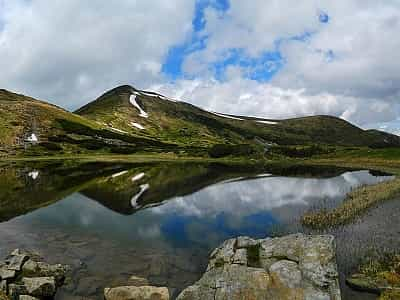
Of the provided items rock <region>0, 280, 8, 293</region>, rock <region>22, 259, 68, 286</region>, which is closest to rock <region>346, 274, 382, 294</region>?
rock <region>22, 259, 68, 286</region>

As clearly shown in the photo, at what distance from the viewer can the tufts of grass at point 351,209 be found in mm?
36406

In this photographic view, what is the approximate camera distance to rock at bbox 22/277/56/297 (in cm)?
2055

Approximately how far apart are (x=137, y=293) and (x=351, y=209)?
1113 inches

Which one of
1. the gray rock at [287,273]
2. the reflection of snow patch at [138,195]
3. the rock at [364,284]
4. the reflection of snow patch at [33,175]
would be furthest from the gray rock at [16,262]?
the reflection of snow patch at [33,175]

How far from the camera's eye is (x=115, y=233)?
37.2 meters

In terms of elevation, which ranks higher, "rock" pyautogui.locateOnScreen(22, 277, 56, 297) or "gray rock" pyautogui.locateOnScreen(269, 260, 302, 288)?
"gray rock" pyautogui.locateOnScreen(269, 260, 302, 288)

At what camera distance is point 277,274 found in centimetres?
1839

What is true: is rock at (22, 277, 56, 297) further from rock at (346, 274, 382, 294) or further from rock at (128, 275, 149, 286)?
rock at (346, 274, 382, 294)

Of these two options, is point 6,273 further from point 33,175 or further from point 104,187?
point 33,175

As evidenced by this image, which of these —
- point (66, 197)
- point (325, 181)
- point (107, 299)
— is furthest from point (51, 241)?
point (325, 181)

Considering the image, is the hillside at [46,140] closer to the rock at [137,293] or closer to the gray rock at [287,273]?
the rock at [137,293]

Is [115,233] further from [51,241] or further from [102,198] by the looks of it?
[102,198]

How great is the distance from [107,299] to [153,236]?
15854 millimetres

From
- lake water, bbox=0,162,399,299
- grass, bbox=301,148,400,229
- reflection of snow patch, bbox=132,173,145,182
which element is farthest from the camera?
reflection of snow patch, bbox=132,173,145,182
